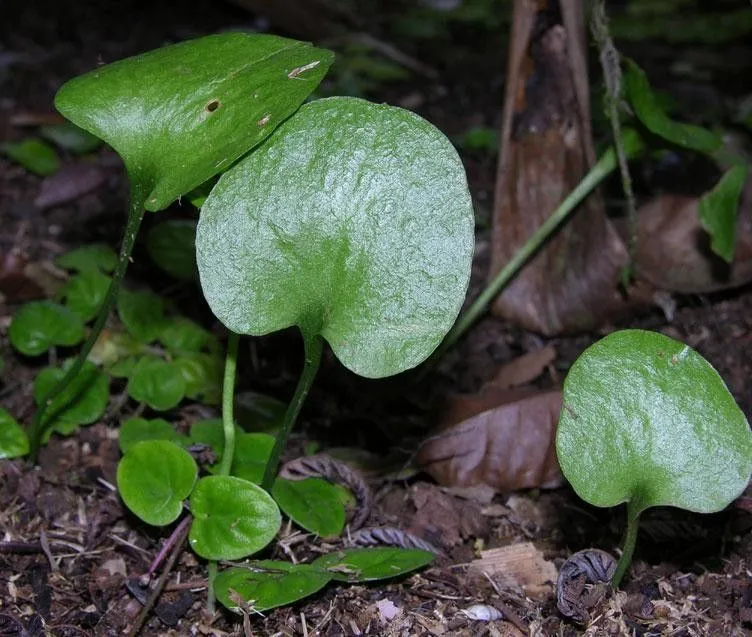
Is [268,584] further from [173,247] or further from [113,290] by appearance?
[173,247]

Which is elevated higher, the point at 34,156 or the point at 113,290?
the point at 113,290

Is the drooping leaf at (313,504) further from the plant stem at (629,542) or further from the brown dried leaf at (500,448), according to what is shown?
the plant stem at (629,542)

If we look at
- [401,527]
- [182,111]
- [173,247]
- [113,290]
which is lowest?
[401,527]

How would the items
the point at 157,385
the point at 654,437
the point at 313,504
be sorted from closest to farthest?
the point at 654,437 < the point at 313,504 < the point at 157,385

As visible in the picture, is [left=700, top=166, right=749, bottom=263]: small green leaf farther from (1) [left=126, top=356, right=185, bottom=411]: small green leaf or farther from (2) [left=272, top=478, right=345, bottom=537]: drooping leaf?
(1) [left=126, top=356, right=185, bottom=411]: small green leaf

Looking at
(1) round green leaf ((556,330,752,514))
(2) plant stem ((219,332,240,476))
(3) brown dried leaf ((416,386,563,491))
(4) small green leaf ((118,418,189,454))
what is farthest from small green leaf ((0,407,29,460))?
(1) round green leaf ((556,330,752,514))

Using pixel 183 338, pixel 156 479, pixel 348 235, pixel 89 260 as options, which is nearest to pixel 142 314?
pixel 183 338
